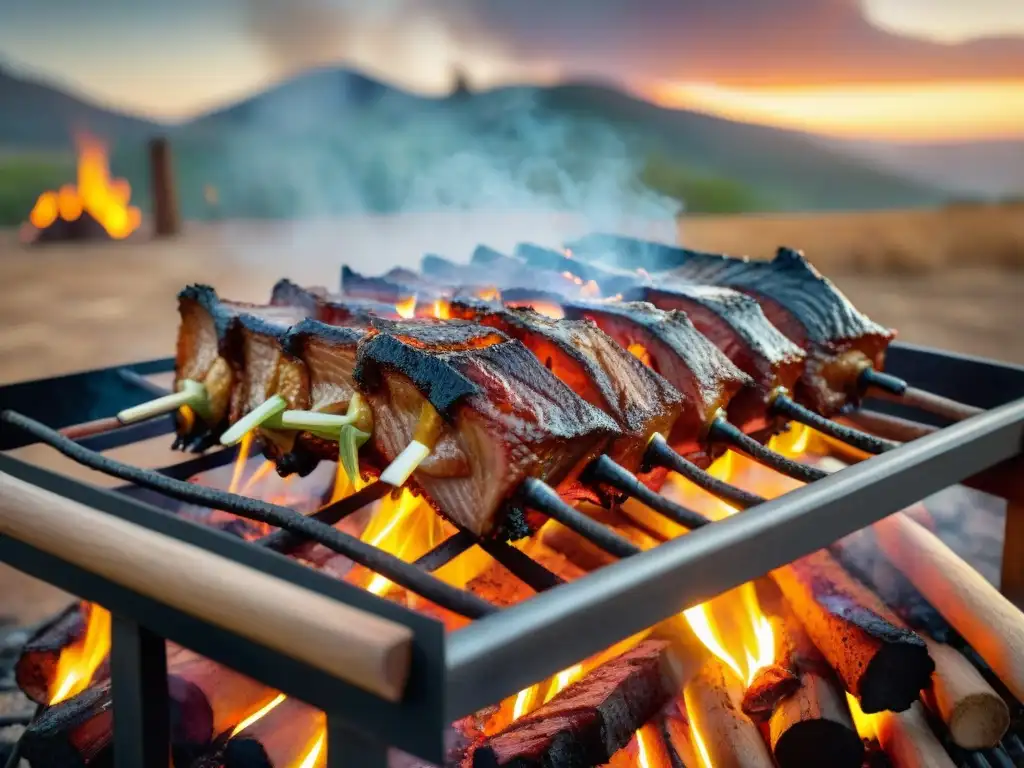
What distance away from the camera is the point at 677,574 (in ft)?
4.13

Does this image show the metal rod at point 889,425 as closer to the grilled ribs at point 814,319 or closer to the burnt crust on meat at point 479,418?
the grilled ribs at point 814,319

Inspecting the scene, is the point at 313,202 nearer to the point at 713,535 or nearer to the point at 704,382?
the point at 704,382

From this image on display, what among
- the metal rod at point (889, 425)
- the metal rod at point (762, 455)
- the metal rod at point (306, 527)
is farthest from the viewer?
the metal rod at point (889, 425)

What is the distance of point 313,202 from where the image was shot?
14.8 feet

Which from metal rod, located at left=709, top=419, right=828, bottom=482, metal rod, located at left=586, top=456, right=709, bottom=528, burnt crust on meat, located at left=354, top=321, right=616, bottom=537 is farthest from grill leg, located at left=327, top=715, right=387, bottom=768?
metal rod, located at left=709, top=419, right=828, bottom=482

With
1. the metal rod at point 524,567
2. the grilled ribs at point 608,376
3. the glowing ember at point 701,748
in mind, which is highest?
the grilled ribs at point 608,376

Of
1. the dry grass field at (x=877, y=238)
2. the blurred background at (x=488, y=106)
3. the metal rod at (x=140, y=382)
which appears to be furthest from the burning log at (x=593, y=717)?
the dry grass field at (x=877, y=238)

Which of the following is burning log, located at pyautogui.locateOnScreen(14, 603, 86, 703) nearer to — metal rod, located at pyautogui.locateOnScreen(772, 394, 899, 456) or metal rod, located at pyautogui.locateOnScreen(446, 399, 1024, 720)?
metal rod, located at pyautogui.locateOnScreen(446, 399, 1024, 720)

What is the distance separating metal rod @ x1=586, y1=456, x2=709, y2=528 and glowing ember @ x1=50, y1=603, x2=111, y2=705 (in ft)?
4.54

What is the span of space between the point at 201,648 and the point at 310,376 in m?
0.86

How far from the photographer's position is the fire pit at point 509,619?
3.54 ft

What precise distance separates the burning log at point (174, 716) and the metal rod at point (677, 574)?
1.04m

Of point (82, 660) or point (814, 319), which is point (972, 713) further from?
point (82, 660)

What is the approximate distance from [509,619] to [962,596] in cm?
172
